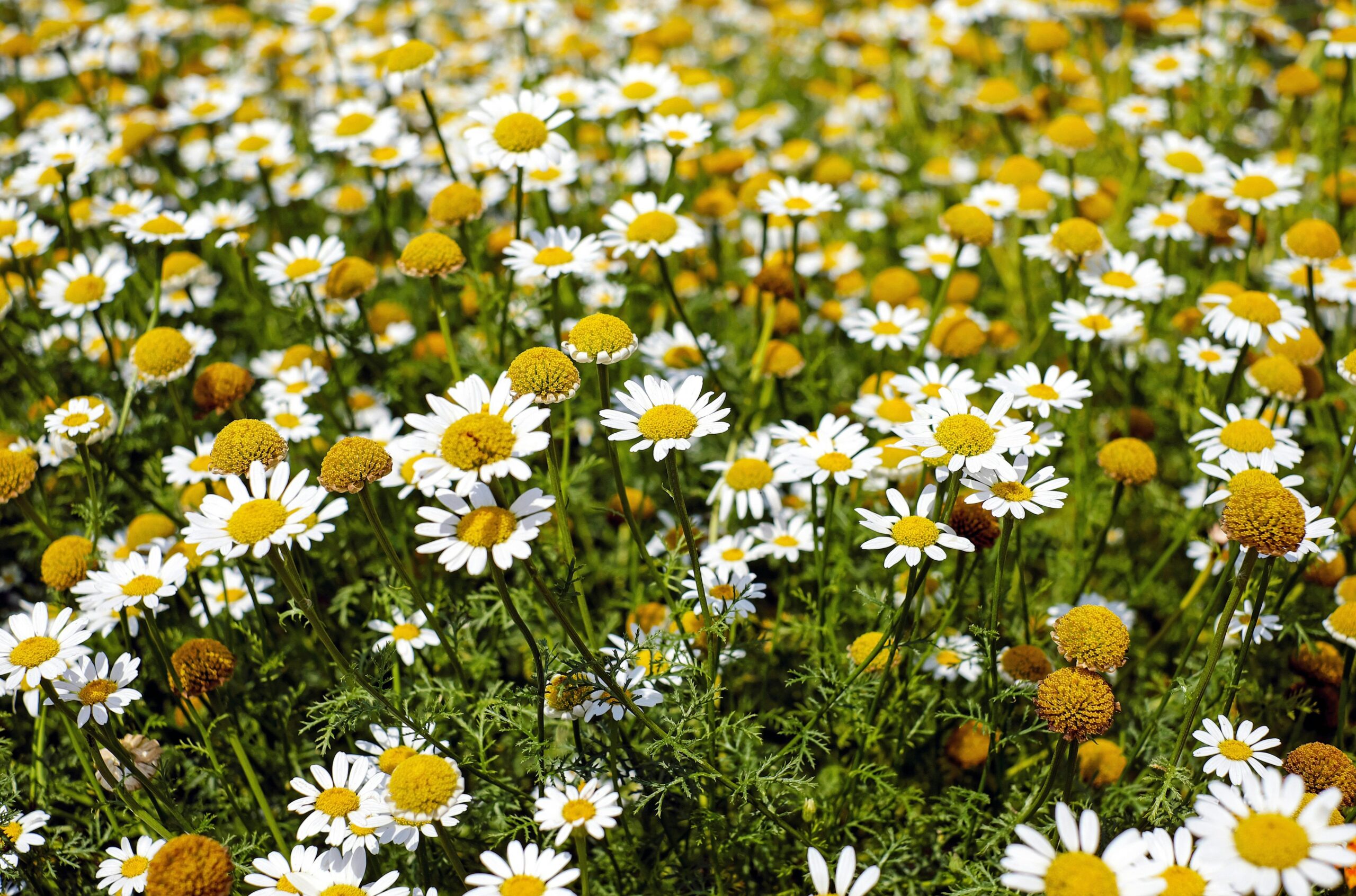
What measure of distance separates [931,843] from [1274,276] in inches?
113

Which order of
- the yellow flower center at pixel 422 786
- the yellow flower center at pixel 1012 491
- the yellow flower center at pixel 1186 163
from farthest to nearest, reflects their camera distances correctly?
the yellow flower center at pixel 1186 163 < the yellow flower center at pixel 1012 491 < the yellow flower center at pixel 422 786

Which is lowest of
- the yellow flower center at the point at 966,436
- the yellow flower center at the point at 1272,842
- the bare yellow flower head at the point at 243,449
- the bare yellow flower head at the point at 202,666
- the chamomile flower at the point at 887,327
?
the chamomile flower at the point at 887,327

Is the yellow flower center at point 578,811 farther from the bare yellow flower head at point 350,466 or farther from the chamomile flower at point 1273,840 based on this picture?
the chamomile flower at point 1273,840

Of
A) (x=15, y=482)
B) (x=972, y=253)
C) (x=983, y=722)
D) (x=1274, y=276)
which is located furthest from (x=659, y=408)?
(x=1274, y=276)

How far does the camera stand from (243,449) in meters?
2.48

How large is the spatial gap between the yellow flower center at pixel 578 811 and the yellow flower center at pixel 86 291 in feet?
9.45

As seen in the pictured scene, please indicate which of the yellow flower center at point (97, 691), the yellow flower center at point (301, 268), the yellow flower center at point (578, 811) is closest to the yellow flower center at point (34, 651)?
the yellow flower center at point (97, 691)

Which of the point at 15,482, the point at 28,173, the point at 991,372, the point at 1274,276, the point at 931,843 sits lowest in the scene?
the point at 931,843

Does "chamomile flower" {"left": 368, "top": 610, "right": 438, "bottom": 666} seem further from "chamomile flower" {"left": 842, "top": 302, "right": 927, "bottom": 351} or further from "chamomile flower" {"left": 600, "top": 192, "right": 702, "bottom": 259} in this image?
"chamomile flower" {"left": 842, "top": 302, "right": 927, "bottom": 351}

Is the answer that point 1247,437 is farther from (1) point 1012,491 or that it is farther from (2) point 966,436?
(2) point 966,436

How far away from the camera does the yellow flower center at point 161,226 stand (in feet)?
13.3

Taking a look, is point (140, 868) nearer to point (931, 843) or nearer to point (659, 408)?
point (659, 408)

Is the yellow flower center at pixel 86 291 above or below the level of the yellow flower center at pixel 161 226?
below

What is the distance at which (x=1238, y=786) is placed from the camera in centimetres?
255
